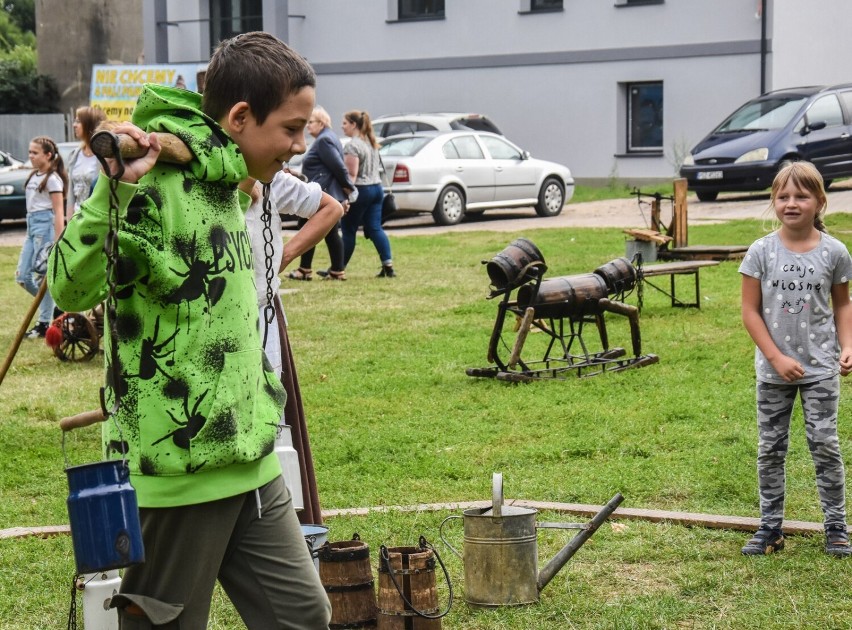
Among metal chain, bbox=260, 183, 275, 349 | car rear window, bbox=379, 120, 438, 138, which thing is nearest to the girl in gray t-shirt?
metal chain, bbox=260, 183, 275, 349

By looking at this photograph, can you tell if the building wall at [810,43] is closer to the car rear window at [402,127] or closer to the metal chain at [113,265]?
the car rear window at [402,127]

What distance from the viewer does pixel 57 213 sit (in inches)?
448

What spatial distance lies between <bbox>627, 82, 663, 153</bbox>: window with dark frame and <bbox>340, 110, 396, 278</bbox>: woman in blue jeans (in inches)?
632

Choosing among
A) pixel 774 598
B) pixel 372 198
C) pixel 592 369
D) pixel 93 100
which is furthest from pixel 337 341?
pixel 93 100

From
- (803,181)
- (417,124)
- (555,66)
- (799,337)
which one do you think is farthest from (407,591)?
(555,66)

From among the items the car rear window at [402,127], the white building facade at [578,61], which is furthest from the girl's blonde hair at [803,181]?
the white building facade at [578,61]

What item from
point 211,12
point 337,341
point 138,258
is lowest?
point 337,341

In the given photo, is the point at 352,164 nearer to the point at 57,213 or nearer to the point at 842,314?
the point at 57,213

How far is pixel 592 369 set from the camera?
9555 mm

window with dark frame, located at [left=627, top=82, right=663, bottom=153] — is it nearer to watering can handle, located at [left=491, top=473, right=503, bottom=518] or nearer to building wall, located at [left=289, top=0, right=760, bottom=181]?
building wall, located at [left=289, top=0, right=760, bottom=181]

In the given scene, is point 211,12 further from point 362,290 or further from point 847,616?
point 847,616

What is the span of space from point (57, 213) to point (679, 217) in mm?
7235

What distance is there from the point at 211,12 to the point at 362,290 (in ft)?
79.6

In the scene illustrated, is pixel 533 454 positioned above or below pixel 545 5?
below
